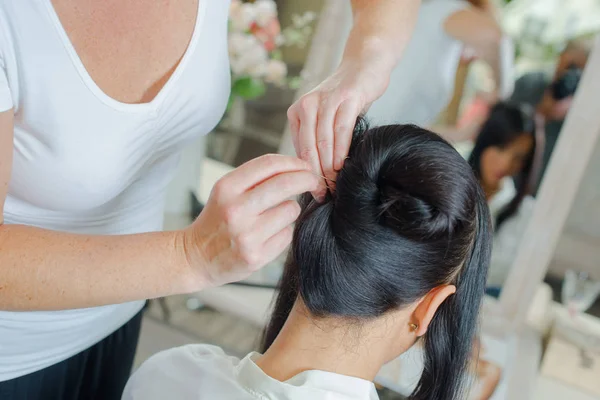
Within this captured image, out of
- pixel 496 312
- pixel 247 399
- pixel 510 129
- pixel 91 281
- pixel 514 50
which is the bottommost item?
pixel 496 312

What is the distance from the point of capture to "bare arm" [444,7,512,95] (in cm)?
121

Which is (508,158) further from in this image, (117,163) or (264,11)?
(117,163)

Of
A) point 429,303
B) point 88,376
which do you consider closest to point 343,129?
point 429,303

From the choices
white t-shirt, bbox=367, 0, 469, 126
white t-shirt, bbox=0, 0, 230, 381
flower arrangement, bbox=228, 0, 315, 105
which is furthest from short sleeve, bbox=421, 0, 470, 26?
white t-shirt, bbox=0, 0, 230, 381

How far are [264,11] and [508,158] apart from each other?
691 mm

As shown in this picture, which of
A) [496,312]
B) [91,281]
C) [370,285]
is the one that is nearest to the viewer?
[91,281]

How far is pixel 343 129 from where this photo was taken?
62 centimetres

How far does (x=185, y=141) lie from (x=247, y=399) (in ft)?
A: 1.13

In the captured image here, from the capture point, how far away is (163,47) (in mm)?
676

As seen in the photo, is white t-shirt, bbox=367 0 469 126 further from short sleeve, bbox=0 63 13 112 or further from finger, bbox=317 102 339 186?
short sleeve, bbox=0 63 13 112

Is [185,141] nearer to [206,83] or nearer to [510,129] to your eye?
[206,83]

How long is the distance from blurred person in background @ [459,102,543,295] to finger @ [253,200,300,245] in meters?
0.82

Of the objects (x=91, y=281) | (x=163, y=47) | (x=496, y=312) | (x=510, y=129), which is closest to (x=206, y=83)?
(x=163, y=47)

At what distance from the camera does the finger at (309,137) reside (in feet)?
2.04
